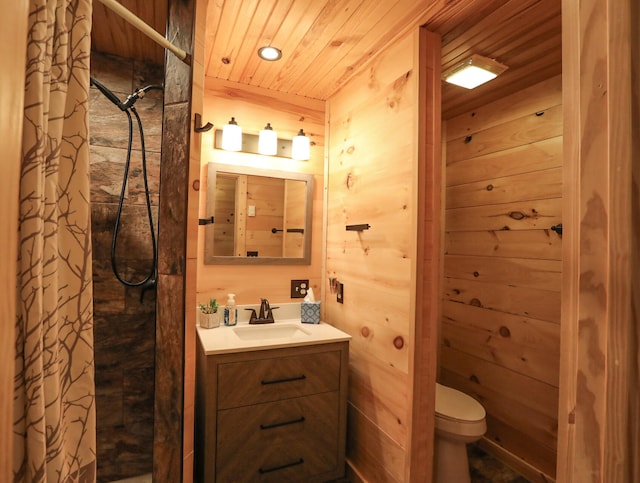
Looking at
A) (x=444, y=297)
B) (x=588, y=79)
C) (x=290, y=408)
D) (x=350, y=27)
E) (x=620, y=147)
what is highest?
(x=350, y=27)

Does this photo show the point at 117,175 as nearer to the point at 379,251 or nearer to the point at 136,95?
the point at 136,95

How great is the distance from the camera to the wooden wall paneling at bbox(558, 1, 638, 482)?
492 millimetres

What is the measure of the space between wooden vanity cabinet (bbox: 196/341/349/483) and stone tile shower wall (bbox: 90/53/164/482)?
1.32ft

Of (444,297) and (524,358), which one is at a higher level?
(444,297)

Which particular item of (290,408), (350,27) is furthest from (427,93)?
(290,408)

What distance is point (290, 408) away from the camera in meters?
1.73

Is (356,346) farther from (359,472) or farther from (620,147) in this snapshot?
(620,147)

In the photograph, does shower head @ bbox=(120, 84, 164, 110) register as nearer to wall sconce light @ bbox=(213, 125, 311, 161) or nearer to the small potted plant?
wall sconce light @ bbox=(213, 125, 311, 161)

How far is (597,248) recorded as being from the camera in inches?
21.3

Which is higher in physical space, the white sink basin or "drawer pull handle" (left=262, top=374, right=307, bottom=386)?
the white sink basin

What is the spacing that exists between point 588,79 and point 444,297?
2.38 metres

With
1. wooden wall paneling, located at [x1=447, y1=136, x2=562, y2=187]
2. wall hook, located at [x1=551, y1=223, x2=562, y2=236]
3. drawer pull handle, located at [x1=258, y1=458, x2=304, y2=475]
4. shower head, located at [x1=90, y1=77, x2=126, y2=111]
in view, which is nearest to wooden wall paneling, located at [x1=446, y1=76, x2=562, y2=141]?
wooden wall paneling, located at [x1=447, y1=136, x2=562, y2=187]

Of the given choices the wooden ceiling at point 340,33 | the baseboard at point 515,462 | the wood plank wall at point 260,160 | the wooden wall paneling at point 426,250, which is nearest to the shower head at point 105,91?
the wooden ceiling at point 340,33

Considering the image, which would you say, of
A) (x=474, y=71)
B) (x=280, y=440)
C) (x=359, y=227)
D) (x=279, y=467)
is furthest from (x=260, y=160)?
(x=279, y=467)
